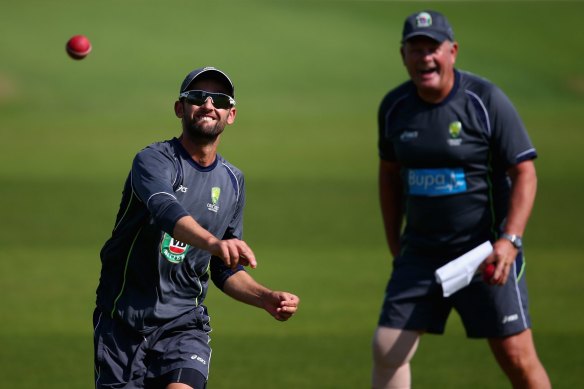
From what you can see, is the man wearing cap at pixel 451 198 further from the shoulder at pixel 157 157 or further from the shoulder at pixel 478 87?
the shoulder at pixel 157 157

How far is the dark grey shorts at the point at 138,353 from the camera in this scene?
20.9 ft

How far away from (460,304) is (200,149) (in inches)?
80.4

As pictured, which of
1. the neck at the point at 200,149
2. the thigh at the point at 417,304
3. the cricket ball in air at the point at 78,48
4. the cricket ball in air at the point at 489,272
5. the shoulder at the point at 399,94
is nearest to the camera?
the neck at the point at 200,149

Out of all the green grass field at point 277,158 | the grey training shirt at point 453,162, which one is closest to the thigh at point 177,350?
the grey training shirt at point 453,162

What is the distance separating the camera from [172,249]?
642 centimetres

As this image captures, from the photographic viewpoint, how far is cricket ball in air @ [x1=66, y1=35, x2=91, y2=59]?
9.34 metres

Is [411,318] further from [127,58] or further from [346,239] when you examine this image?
[127,58]

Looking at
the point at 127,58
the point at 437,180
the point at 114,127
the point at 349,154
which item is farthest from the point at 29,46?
the point at 437,180

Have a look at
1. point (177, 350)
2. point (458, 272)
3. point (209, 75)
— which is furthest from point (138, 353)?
point (458, 272)

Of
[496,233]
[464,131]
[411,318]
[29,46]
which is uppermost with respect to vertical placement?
[29,46]

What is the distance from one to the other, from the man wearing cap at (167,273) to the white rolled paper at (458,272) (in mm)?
1220

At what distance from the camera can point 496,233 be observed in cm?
746

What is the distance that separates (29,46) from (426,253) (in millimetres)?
45547

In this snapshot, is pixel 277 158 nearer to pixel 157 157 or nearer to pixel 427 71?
pixel 427 71
